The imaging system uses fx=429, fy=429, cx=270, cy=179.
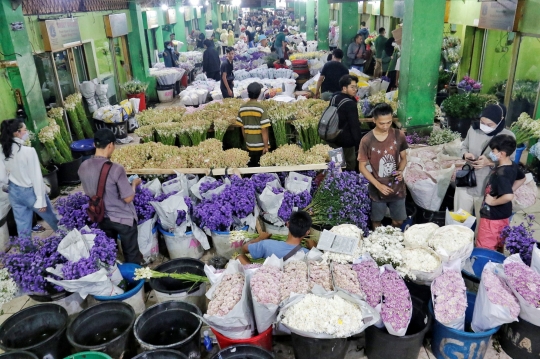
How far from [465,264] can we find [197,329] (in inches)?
98.1

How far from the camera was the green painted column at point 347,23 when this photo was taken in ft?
49.5

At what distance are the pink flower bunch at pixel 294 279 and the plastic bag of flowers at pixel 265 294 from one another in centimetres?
4

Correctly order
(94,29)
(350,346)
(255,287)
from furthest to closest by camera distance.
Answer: (94,29) → (350,346) → (255,287)

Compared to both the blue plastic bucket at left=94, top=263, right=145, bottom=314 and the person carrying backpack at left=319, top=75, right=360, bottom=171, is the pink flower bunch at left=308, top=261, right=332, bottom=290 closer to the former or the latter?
the blue plastic bucket at left=94, top=263, right=145, bottom=314

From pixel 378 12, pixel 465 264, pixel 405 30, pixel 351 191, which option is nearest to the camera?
pixel 465 264

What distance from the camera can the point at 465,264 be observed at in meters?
3.98

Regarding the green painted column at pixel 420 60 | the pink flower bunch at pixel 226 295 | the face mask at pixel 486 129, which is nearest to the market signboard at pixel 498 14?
the green painted column at pixel 420 60

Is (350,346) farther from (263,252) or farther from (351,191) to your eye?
(351,191)

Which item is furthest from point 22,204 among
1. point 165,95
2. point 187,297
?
point 165,95

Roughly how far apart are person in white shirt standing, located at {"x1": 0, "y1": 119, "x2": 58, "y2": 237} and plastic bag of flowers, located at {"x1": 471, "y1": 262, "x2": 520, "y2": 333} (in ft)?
15.0

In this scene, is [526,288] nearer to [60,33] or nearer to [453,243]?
[453,243]

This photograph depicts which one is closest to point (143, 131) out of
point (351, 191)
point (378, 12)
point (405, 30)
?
point (351, 191)

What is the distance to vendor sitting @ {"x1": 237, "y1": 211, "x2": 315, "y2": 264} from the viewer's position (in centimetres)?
353

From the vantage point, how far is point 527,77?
7.58m
